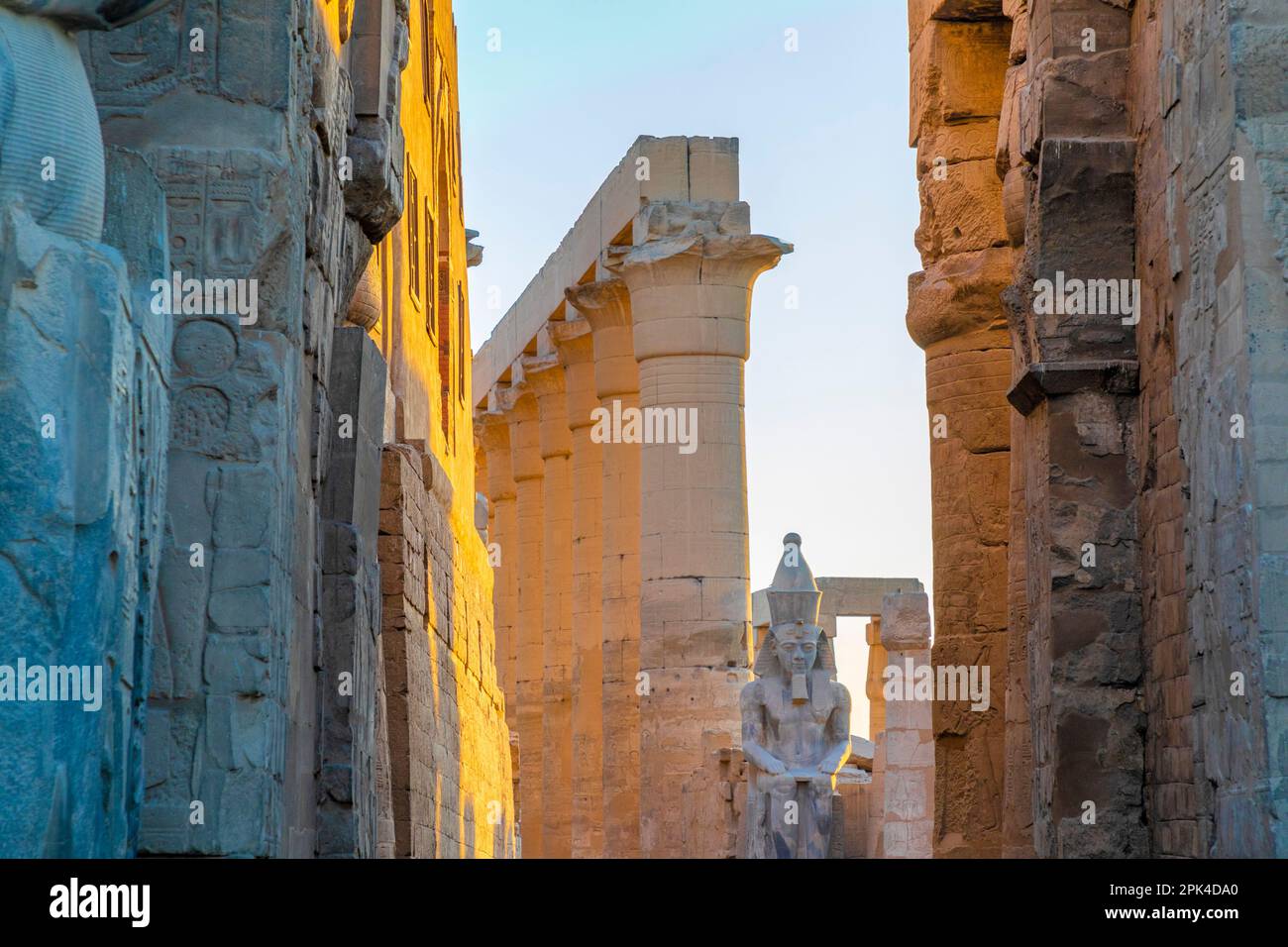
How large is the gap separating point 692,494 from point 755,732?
10.3 ft

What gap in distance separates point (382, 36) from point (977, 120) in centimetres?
646

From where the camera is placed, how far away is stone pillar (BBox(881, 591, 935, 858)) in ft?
79.1

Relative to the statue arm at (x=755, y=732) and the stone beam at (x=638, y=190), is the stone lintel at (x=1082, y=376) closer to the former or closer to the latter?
the statue arm at (x=755, y=732)

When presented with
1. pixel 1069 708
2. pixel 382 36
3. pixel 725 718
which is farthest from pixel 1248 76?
pixel 725 718

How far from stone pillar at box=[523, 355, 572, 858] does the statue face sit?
→ 29.5 ft

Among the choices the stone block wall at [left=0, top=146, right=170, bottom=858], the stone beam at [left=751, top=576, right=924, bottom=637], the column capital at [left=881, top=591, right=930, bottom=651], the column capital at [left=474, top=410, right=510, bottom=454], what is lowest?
the stone block wall at [left=0, top=146, right=170, bottom=858]

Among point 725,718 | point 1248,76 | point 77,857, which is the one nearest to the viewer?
point 77,857

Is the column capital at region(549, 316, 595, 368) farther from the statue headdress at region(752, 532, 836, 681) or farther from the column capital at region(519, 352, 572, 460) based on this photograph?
the statue headdress at region(752, 532, 836, 681)

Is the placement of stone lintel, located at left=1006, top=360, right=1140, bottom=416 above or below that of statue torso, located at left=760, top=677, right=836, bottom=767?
above

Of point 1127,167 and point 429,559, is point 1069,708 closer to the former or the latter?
point 1127,167

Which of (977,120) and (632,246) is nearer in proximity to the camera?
(977,120)

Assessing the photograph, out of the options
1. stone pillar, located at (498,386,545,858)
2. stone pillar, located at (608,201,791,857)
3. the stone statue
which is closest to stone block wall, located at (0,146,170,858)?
the stone statue

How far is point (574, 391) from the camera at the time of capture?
27719 millimetres

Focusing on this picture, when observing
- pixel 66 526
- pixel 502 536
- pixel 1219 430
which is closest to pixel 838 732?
Answer: pixel 1219 430
